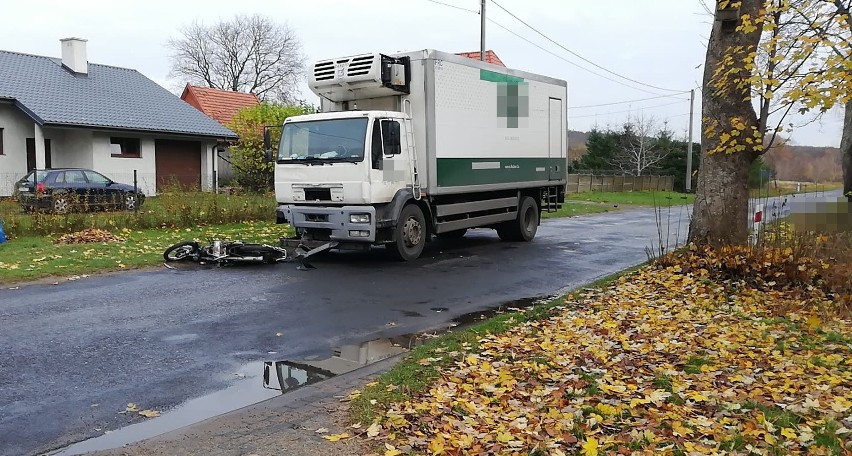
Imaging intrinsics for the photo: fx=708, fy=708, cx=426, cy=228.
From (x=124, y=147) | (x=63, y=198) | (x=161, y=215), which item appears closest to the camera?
(x=63, y=198)

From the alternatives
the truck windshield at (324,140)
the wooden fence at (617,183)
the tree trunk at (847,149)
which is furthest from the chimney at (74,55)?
the tree trunk at (847,149)

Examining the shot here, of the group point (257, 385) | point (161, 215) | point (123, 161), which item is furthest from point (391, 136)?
point (123, 161)

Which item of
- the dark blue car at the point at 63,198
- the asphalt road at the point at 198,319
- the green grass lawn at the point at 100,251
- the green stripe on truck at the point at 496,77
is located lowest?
the asphalt road at the point at 198,319

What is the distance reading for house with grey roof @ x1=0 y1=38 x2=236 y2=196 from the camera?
26422 mm

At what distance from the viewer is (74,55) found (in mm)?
30953

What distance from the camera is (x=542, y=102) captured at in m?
16.5

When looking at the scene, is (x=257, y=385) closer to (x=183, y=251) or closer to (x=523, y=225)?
(x=183, y=251)

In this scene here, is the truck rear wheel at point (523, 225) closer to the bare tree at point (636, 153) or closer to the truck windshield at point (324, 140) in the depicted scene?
the truck windshield at point (324, 140)

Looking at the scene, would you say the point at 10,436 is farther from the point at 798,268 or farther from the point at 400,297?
the point at 798,268

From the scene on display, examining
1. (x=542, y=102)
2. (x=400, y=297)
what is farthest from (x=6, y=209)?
(x=542, y=102)

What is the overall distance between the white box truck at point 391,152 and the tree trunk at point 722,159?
4.60m

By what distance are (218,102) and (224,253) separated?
32882 millimetres

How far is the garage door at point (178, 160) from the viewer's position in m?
30.9

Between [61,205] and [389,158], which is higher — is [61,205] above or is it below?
below
